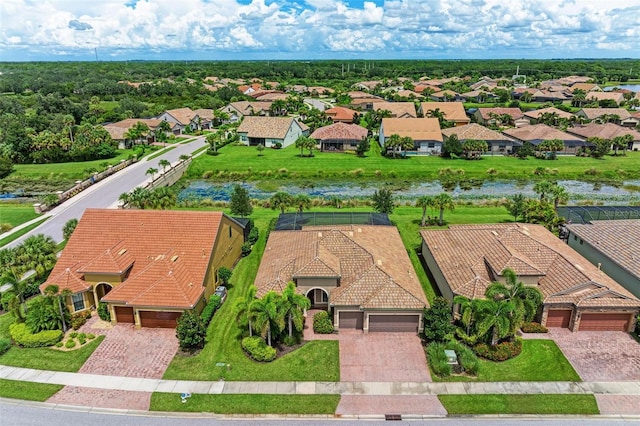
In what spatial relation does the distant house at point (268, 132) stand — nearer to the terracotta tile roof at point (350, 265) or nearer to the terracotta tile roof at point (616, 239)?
the terracotta tile roof at point (350, 265)

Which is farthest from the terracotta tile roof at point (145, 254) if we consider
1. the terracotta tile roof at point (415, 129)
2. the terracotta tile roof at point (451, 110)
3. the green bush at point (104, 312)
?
the terracotta tile roof at point (451, 110)

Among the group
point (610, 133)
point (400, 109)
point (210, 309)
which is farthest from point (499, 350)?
point (400, 109)

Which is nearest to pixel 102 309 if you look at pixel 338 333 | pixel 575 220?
pixel 338 333

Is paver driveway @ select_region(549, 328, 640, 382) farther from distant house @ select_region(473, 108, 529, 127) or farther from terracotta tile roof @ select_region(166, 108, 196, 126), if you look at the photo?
terracotta tile roof @ select_region(166, 108, 196, 126)

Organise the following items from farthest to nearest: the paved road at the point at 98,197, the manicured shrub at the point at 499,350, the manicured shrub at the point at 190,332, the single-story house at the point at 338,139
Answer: the single-story house at the point at 338,139
the paved road at the point at 98,197
the manicured shrub at the point at 190,332
the manicured shrub at the point at 499,350

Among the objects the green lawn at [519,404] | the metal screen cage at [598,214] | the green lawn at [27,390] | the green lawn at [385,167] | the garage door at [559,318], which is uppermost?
the metal screen cage at [598,214]

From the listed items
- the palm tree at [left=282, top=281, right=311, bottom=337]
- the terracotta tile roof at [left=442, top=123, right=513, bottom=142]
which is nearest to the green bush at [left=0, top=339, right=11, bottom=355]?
the palm tree at [left=282, top=281, right=311, bottom=337]
